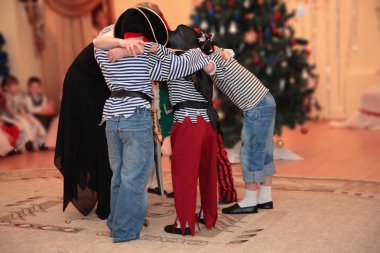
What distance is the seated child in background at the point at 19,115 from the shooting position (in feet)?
24.5

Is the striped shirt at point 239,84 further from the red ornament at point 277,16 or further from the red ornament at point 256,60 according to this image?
the red ornament at point 277,16

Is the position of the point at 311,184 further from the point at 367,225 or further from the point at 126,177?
the point at 126,177

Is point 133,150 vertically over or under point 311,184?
over

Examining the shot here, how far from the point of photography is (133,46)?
10.1 feet

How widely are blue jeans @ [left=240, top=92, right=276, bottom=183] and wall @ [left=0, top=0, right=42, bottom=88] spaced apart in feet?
17.0

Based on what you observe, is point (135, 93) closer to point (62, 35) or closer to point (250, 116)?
point (250, 116)

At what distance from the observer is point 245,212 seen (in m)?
3.92

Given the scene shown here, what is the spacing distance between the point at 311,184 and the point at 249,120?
119cm

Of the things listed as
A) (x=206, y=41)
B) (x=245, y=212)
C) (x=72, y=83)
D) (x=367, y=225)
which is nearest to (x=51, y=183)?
(x=72, y=83)

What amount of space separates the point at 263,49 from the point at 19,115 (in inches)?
138

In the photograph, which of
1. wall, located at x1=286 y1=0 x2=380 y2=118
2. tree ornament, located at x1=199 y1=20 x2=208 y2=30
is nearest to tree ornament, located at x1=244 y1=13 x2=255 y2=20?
tree ornament, located at x1=199 y1=20 x2=208 y2=30

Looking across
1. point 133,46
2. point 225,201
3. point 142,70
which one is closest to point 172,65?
point 142,70

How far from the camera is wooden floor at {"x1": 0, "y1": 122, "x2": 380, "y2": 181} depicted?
5215mm

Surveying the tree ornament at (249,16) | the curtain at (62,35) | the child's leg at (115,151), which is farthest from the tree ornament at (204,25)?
the curtain at (62,35)
